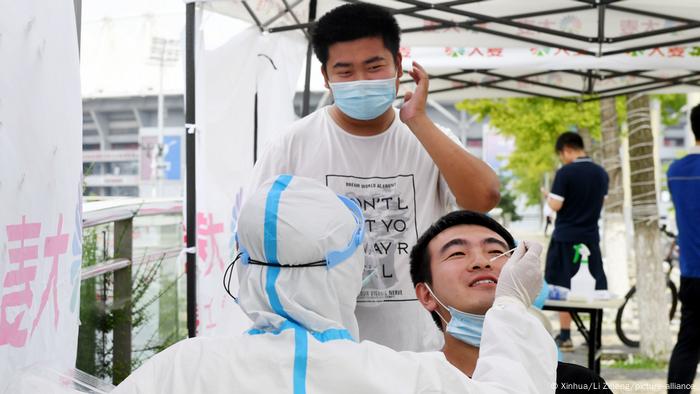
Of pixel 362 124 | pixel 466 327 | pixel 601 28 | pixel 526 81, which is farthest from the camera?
pixel 526 81

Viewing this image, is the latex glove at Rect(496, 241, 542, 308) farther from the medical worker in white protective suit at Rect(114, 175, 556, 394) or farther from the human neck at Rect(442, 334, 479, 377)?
the human neck at Rect(442, 334, 479, 377)

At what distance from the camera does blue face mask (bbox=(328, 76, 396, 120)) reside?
226 cm

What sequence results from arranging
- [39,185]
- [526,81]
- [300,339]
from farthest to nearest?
[526,81] < [39,185] < [300,339]

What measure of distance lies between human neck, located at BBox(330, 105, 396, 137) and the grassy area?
16.2 feet

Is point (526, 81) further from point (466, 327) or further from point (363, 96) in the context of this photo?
point (466, 327)

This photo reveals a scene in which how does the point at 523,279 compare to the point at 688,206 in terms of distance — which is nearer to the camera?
the point at 523,279

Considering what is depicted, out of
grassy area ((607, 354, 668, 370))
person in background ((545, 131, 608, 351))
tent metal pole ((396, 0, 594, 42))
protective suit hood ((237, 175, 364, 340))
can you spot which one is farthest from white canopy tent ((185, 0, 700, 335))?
protective suit hood ((237, 175, 364, 340))

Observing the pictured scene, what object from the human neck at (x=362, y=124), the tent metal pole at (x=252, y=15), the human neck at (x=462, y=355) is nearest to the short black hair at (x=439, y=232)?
the human neck at (x=462, y=355)

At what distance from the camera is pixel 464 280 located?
82.4 inches

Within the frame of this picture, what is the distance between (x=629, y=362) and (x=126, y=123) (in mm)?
44850

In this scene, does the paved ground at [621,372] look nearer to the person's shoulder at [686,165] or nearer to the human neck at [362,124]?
the person's shoulder at [686,165]

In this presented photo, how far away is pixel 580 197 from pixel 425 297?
4.30 meters

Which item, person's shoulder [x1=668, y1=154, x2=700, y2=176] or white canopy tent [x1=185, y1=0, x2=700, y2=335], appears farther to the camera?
white canopy tent [x1=185, y1=0, x2=700, y2=335]

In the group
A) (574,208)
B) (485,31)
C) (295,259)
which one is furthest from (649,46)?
(295,259)
